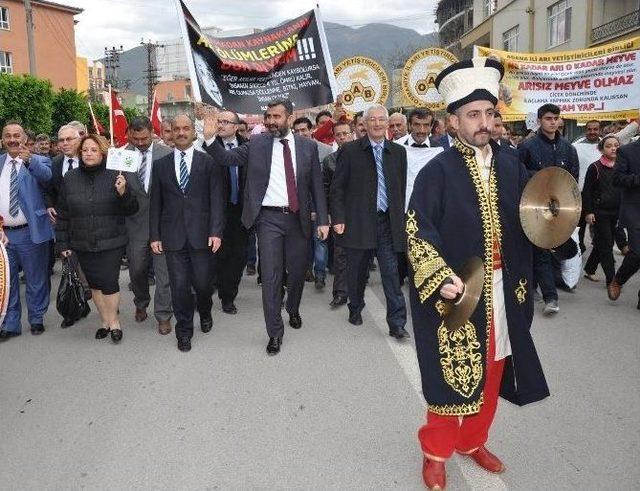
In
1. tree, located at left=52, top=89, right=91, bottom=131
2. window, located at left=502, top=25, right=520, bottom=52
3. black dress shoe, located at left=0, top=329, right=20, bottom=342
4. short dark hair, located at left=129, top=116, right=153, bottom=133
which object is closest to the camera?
black dress shoe, located at left=0, top=329, right=20, bottom=342

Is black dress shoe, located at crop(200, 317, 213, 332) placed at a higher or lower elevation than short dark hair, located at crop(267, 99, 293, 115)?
lower

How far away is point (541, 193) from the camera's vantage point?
2.63m

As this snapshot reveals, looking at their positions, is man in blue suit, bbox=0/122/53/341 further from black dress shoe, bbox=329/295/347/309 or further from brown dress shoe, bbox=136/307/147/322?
black dress shoe, bbox=329/295/347/309

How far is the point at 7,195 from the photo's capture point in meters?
5.45

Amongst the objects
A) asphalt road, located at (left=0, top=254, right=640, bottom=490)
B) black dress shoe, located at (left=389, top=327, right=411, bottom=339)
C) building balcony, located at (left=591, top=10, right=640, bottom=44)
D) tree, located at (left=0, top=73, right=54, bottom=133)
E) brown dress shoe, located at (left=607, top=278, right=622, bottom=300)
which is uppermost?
building balcony, located at (left=591, top=10, right=640, bottom=44)

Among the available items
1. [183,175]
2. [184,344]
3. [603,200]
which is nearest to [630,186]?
[603,200]

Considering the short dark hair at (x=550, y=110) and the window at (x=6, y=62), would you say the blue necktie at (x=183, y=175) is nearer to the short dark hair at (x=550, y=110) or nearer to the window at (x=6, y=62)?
the short dark hair at (x=550, y=110)

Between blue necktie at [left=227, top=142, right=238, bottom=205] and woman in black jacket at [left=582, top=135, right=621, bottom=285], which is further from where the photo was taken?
woman in black jacket at [left=582, top=135, right=621, bottom=285]

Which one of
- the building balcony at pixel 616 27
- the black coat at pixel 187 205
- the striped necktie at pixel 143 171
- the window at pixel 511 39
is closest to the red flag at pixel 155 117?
the striped necktie at pixel 143 171

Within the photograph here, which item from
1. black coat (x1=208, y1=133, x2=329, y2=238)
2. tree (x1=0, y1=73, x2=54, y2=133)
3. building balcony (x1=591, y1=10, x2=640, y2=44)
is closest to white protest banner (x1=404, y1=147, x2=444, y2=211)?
black coat (x1=208, y1=133, x2=329, y2=238)

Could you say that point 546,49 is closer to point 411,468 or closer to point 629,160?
point 629,160

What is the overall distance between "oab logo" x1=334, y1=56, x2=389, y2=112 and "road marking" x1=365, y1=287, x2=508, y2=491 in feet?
14.2

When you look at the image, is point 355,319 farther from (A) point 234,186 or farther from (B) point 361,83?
(B) point 361,83

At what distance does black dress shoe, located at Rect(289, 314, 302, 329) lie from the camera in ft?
18.2
